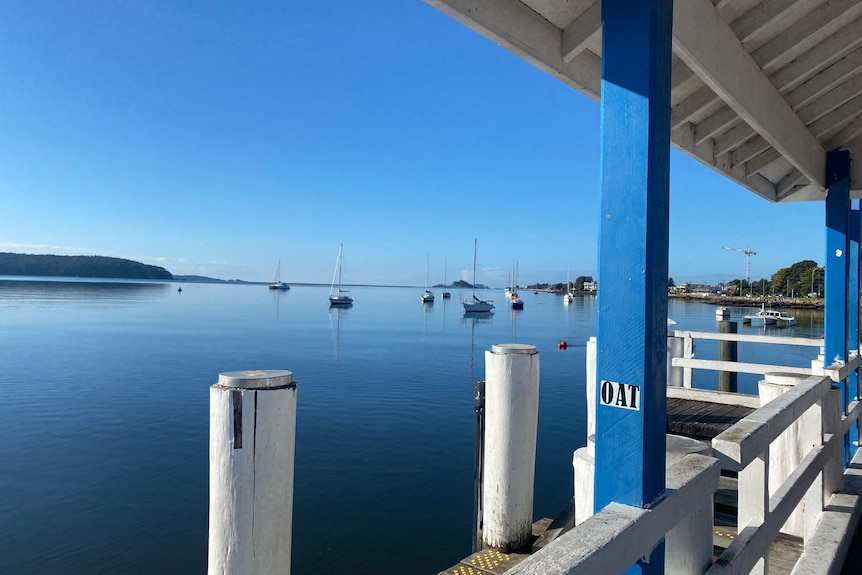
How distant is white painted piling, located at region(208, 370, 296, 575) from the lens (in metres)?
2.97

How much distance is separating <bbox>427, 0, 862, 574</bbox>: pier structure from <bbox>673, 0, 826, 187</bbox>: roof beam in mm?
14

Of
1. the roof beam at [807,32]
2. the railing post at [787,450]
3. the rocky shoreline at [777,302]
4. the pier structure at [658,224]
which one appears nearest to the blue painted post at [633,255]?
the pier structure at [658,224]

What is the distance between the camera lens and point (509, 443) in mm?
→ 4930

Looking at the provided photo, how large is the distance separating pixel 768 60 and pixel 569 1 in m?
1.98

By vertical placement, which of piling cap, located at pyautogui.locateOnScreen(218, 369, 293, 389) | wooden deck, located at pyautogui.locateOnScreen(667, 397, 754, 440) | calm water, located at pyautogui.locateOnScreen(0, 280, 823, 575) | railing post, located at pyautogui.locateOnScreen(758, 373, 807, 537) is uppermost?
piling cap, located at pyautogui.locateOnScreen(218, 369, 293, 389)

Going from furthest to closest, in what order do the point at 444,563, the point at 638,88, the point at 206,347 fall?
the point at 206,347, the point at 444,563, the point at 638,88

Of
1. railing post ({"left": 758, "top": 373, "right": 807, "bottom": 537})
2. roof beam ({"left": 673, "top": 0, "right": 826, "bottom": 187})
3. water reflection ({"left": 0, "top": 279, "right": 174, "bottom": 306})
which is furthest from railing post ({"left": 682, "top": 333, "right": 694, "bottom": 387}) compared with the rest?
water reflection ({"left": 0, "top": 279, "right": 174, "bottom": 306})

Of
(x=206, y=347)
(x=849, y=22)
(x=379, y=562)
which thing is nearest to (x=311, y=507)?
(x=379, y=562)

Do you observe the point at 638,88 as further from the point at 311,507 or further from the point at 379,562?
the point at 311,507

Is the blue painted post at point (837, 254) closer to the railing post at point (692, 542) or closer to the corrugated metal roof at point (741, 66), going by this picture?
the corrugated metal roof at point (741, 66)

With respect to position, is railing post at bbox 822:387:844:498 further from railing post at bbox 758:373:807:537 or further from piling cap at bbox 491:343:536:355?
piling cap at bbox 491:343:536:355

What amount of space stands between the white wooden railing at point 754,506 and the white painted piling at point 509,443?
2.13 metres

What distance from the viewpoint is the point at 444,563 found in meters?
7.64

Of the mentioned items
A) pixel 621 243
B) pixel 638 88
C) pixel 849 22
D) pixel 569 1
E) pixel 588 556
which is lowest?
pixel 588 556
